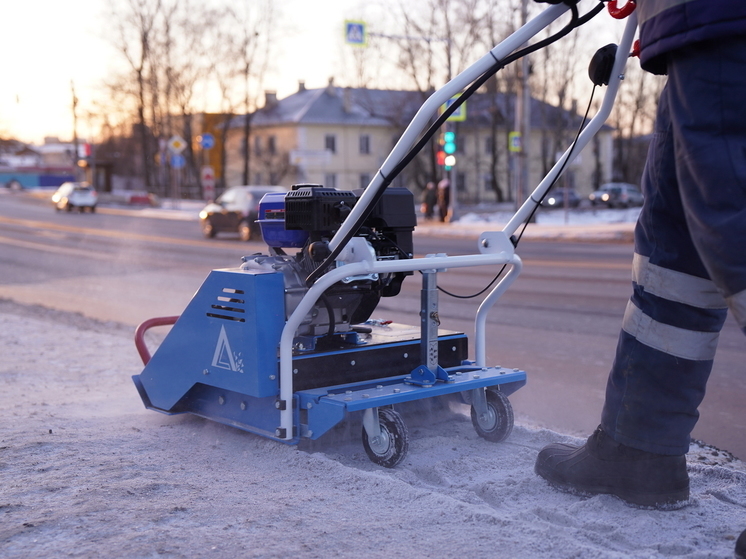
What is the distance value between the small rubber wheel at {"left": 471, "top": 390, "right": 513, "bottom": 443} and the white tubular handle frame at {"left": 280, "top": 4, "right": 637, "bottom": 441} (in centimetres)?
52

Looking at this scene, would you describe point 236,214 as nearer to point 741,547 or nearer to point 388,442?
point 388,442

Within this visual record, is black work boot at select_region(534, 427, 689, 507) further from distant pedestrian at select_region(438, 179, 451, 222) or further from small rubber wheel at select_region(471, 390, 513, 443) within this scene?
distant pedestrian at select_region(438, 179, 451, 222)

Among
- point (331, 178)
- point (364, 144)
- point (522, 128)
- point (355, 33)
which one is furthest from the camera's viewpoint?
point (364, 144)

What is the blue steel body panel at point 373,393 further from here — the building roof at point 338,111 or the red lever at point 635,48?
the building roof at point 338,111

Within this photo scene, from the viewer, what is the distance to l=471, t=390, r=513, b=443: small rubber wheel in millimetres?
3912

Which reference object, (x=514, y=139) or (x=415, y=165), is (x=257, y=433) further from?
(x=415, y=165)

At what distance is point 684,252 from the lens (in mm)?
Answer: 2674

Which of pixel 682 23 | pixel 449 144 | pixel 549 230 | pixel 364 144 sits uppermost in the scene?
pixel 364 144

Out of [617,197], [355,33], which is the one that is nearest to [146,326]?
[355,33]

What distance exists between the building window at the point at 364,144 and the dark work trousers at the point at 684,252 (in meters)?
62.9

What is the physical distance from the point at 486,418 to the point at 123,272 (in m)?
10.9

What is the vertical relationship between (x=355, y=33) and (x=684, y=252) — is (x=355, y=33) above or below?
above

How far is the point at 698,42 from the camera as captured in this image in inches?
92.9

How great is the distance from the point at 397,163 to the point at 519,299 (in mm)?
6824
